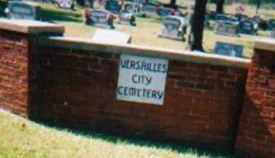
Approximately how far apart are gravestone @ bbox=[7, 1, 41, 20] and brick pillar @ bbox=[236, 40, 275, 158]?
1937 centimetres

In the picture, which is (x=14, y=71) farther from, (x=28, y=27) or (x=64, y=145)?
(x=64, y=145)

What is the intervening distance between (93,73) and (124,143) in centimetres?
121

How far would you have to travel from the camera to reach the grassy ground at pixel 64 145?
24.0ft

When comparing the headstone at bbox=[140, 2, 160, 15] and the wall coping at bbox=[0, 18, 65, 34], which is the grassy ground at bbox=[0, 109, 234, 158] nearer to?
the wall coping at bbox=[0, 18, 65, 34]

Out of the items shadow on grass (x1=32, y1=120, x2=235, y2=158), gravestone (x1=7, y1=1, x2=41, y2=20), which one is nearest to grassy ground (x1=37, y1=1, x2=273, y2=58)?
gravestone (x1=7, y1=1, x2=41, y2=20)

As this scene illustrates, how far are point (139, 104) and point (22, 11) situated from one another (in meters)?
19.2

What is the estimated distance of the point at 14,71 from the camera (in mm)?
8602

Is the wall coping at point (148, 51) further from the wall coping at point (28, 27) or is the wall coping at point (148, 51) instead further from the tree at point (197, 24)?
the tree at point (197, 24)

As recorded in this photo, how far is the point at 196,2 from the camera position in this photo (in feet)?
88.3

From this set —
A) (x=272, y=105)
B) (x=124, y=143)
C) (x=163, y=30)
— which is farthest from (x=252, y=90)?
(x=163, y=30)

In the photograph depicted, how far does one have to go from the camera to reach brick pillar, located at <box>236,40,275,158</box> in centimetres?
790

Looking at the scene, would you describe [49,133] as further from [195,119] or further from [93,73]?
[195,119]

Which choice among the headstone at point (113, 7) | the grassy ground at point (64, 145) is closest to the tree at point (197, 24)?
the headstone at point (113, 7)

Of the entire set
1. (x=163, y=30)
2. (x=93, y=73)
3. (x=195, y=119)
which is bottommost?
(x=163, y=30)
